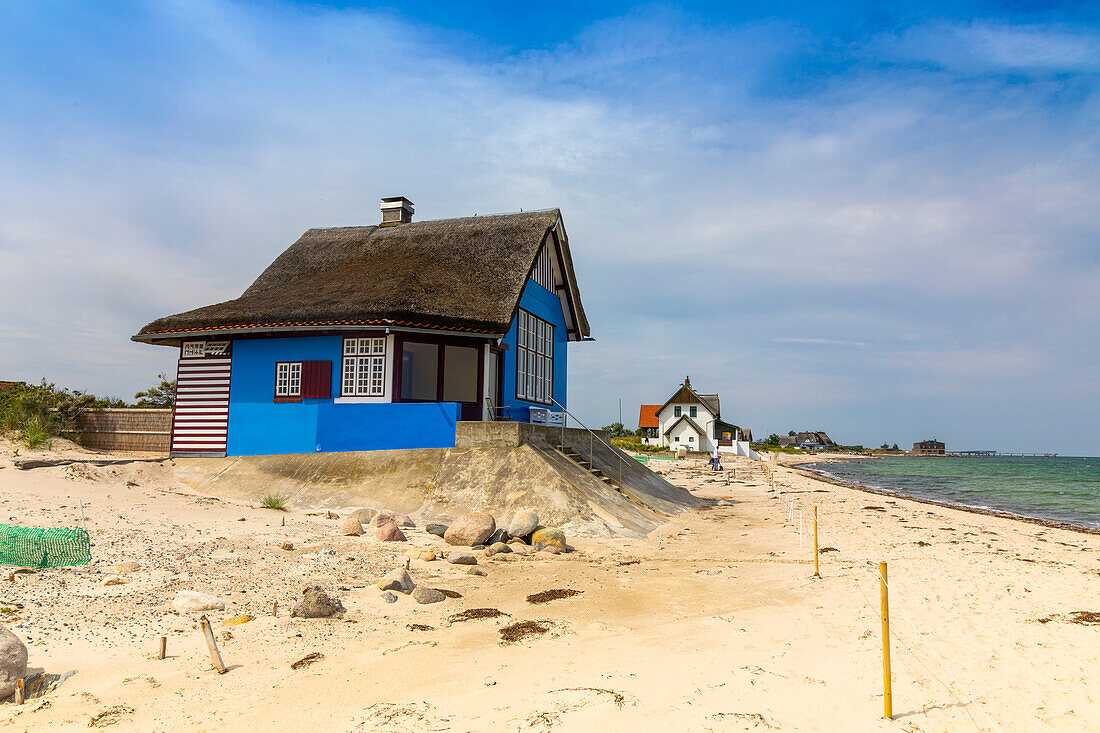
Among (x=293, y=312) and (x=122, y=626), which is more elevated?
(x=293, y=312)

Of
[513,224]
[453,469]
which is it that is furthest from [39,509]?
[513,224]

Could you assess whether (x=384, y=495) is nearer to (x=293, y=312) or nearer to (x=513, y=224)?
(x=293, y=312)

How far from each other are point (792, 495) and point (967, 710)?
23.2 metres

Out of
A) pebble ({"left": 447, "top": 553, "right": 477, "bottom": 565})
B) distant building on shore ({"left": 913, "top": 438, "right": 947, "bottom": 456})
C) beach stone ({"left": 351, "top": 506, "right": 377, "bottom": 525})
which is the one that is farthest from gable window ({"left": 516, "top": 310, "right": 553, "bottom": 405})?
distant building on shore ({"left": 913, "top": 438, "right": 947, "bottom": 456})

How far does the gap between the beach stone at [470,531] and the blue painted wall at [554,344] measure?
7.02 m

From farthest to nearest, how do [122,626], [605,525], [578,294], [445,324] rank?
[578,294] < [445,324] < [605,525] < [122,626]

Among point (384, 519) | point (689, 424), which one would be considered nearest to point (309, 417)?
point (384, 519)

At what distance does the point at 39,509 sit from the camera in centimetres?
1086

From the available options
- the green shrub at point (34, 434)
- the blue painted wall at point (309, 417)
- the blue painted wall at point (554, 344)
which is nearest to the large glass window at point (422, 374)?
the blue painted wall at point (554, 344)

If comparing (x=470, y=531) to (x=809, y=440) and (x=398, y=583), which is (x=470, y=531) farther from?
(x=809, y=440)

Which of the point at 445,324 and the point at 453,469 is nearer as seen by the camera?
the point at 453,469

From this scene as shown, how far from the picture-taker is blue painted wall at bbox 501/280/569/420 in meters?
19.2

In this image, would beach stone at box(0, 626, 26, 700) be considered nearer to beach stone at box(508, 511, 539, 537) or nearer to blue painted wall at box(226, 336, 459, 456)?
beach stone at box(508, 511, 539, 537)

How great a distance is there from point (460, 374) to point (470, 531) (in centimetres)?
1272
